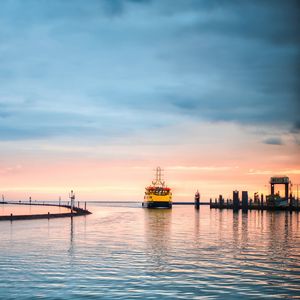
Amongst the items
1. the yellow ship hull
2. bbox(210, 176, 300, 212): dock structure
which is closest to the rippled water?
bbox(210, 176, 300, 212): dock structure

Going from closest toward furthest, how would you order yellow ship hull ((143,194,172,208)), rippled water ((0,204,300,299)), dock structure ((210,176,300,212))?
rippled water ((0,204,300,299)) → dock structure ((210,176,300,212)) → yellow ship hull ((143,194,172,208))

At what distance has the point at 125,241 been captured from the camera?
43.0 meters

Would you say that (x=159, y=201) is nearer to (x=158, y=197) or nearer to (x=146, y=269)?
(x=158, y=197)

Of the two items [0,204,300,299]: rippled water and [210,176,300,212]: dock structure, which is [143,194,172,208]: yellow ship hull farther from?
[0,204,300,299]: rippled water

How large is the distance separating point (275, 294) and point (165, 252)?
14.5 m

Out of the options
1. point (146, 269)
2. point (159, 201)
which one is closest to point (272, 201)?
point (159, 201)

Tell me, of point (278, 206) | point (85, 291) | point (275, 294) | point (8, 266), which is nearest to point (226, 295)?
point (275, 294)

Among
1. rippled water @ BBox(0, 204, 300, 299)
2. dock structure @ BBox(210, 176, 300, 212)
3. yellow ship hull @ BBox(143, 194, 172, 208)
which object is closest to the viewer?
rippled water @ BBox(0, 204, 300, 299)

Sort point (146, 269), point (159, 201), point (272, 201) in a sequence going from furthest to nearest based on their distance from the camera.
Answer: point (159, 201)
point (272, 201)
point (146, 269)

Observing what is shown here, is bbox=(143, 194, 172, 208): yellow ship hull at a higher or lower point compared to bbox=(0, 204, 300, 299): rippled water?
lower

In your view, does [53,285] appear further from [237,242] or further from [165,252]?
[237,242]

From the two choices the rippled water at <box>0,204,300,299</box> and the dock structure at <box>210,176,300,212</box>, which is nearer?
the rippled water at <box>0,204,300,299</box>

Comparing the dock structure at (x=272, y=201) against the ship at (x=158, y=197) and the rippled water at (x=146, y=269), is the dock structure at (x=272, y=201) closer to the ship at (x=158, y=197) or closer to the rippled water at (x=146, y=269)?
the ship at (x=158, y=197)

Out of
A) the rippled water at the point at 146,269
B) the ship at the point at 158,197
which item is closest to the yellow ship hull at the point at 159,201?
the ship at the point at 158,197
